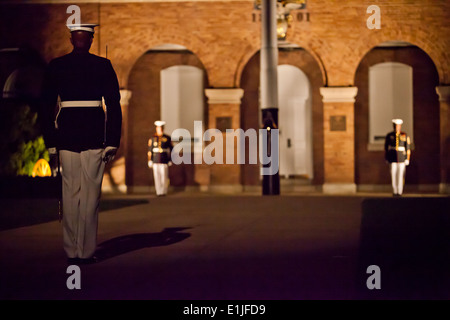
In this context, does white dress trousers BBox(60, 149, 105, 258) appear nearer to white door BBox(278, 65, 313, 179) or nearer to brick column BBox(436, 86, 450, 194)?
brick column BBox(436, 86, 450, 194)

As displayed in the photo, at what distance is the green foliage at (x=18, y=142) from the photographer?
19.0 m

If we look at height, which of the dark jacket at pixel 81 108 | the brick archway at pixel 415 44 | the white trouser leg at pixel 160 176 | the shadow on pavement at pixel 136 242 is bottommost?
the shadow on pavement at pixel 136 242

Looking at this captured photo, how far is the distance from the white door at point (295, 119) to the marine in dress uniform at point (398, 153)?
4.21m

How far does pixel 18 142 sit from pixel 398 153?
28.4ft

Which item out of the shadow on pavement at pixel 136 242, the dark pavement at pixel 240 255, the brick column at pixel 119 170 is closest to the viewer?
the dark pavement at pixel 240 255

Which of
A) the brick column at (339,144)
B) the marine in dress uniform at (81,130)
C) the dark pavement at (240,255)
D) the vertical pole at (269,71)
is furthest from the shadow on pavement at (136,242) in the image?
the brick column at (339,144)

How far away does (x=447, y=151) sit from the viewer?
71.4ft

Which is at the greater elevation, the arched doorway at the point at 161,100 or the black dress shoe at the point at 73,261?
the arched doorway at the point at 161,100

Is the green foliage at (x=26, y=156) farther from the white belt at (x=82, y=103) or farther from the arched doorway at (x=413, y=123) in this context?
the white belt at (x=82, y=103)

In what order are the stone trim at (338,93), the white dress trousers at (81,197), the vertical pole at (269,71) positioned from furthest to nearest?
the stone trim at (338,93), the vertical pole at (269,71), the white dress trousers at (81,197)

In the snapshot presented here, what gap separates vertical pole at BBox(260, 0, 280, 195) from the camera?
18.4m

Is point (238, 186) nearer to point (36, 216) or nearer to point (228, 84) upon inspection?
point (228, 84)

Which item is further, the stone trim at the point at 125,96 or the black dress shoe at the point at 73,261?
the stone trim at the point at 125,96

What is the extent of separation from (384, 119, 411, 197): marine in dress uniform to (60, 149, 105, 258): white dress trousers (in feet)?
44.4
